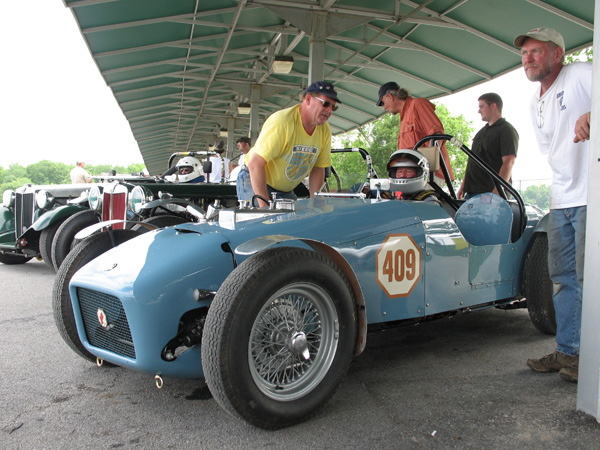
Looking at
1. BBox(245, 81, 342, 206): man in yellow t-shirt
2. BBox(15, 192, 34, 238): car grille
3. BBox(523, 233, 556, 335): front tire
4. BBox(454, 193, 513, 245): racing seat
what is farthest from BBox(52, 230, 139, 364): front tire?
BBox(15, 192, 34, 238): car grille

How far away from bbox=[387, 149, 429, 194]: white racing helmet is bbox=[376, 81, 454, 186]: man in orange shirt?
1.14m

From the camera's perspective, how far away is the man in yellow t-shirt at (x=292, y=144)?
3.76 meters

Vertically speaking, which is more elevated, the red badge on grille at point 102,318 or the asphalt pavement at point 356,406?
the red badge on grille at point 102,318

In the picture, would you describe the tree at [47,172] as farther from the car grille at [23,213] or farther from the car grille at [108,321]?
the car grille at [108,321]

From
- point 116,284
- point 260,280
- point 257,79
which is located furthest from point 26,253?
point 257,79

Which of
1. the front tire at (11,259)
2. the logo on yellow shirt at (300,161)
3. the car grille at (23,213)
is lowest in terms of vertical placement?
the front tire at (11,259)

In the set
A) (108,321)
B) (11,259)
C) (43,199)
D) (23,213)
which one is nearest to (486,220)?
(108,321)

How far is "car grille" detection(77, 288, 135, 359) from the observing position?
2357mm

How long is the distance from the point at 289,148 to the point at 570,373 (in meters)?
2.38

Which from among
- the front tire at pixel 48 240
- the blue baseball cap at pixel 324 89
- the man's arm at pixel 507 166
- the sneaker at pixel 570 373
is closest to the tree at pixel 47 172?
the front tire at pixel 48 240

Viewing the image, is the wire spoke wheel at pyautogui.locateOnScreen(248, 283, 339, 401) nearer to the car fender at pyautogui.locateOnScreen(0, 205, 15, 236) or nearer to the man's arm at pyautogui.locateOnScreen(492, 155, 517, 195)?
the man's arm at pyautogui.locateOnScreen(492, 155, 517, 195)

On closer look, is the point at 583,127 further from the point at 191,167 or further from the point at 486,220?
the point at 191,167

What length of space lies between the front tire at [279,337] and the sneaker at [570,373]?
1.29m

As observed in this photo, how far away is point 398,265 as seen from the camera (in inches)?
111
